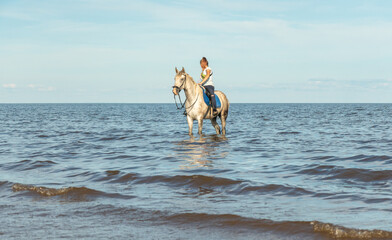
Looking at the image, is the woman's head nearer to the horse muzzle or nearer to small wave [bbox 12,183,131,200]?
the horse muzzle

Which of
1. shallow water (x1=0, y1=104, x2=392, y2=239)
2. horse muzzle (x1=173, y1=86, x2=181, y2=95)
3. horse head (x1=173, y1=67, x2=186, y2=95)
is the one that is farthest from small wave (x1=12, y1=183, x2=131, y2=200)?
horse head (x1=173, y1=67, x2=186, y2=95)

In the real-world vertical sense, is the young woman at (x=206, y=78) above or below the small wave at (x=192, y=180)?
above

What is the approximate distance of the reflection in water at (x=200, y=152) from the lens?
9.69 m

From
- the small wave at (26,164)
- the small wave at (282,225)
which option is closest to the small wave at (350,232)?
the small wave at (282,225)

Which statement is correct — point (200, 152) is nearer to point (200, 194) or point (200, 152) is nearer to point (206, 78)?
point (206, 78)

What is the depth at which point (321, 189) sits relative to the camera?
6801 millimetres

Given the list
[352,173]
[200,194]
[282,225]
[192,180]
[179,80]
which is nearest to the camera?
[282,225]

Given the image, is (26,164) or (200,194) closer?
(200,194)

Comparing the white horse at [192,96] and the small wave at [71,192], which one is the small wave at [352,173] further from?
the white horse at [192,96]

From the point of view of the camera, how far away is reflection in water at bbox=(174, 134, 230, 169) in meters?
9.69

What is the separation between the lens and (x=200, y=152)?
11.6 m

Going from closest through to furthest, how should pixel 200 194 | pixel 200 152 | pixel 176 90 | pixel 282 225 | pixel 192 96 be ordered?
pixel 282 225 → pixel 200 194 → pixel 200 152 → pixel 176 90 → pixel 192 96

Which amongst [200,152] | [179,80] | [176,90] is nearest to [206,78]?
[179,80]

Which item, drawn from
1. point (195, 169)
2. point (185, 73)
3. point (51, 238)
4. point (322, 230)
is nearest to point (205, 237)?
point (322, 230)
